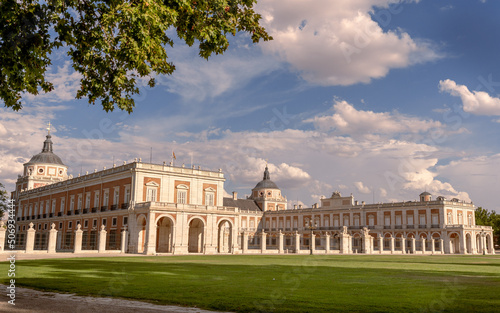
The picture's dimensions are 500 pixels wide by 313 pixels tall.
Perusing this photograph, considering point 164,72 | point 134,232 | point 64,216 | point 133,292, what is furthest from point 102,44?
point 64,216

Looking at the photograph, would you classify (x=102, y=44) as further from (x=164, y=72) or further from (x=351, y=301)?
(x=351, y=301)

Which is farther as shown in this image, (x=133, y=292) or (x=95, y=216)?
(x=95, y=216)

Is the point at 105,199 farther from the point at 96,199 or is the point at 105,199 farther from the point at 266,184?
the point at 266,184

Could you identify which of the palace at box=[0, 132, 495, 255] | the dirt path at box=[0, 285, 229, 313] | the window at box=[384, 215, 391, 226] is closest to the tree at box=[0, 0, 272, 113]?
the dirt path at box=[0, 285, 229, 313]

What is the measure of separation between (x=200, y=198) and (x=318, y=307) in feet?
142

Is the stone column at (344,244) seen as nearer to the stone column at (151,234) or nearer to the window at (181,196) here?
the window at (181,196)

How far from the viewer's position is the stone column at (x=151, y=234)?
4131cm

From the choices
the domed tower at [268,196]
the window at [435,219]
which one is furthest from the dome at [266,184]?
the window at [435,219]

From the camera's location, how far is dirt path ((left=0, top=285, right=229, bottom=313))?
8234 millimetres

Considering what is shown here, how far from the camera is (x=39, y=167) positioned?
78.8 m

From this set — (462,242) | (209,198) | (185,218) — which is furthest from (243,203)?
(185,218)

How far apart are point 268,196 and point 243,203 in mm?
7267

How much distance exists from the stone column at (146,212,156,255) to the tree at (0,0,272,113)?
33.2 meters

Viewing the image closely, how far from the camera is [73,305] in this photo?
345 inches
